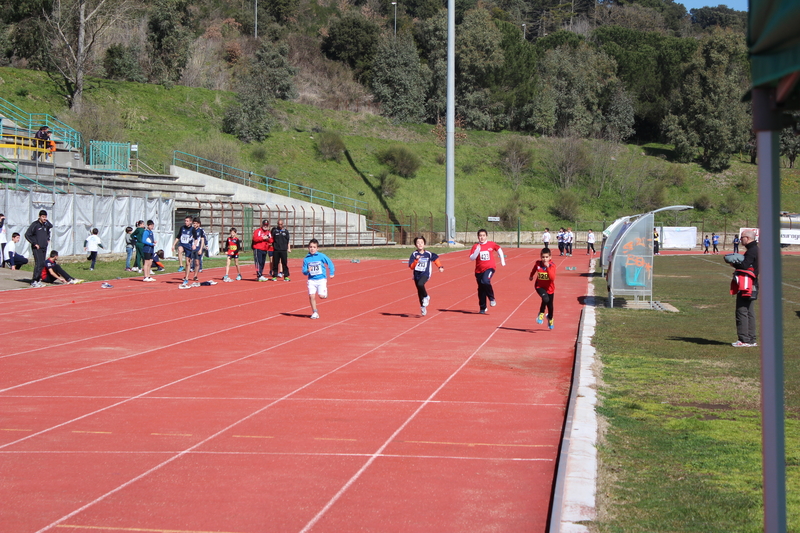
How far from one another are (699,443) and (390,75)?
7960 centimetres

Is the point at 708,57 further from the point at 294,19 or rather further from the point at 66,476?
the point at 66,476

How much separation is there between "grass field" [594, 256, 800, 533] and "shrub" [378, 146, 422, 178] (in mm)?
55656

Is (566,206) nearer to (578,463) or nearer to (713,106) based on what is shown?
(713,106)

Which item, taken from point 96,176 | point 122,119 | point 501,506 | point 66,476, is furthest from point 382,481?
point 122,119

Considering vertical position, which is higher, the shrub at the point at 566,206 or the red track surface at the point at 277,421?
the shrub at the point at 566,206

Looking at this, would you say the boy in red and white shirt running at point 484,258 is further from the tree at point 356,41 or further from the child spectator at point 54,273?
the tree at point 356,41

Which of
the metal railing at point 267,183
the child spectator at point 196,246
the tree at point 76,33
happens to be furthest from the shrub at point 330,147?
the child spectator at point 196,246

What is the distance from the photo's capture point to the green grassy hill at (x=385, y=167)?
58.8 meters

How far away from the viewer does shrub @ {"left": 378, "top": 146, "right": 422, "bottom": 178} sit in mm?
70812

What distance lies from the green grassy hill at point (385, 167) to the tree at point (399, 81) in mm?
3296

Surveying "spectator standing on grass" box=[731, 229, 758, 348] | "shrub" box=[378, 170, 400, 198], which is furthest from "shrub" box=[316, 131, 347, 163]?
"spectator standing on grass" box=[731, 229, 758, 348]

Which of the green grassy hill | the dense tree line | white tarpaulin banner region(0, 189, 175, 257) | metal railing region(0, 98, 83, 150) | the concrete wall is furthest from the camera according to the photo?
the dense tree line

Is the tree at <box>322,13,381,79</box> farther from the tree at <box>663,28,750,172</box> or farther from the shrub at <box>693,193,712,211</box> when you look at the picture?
the shrub at <box>693,193,712,211</box>

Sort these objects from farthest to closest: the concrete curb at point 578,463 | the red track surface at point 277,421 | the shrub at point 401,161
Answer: the shrub at point 401,161
the red track surface at point 277,421
the concrete curb at point 578,463
